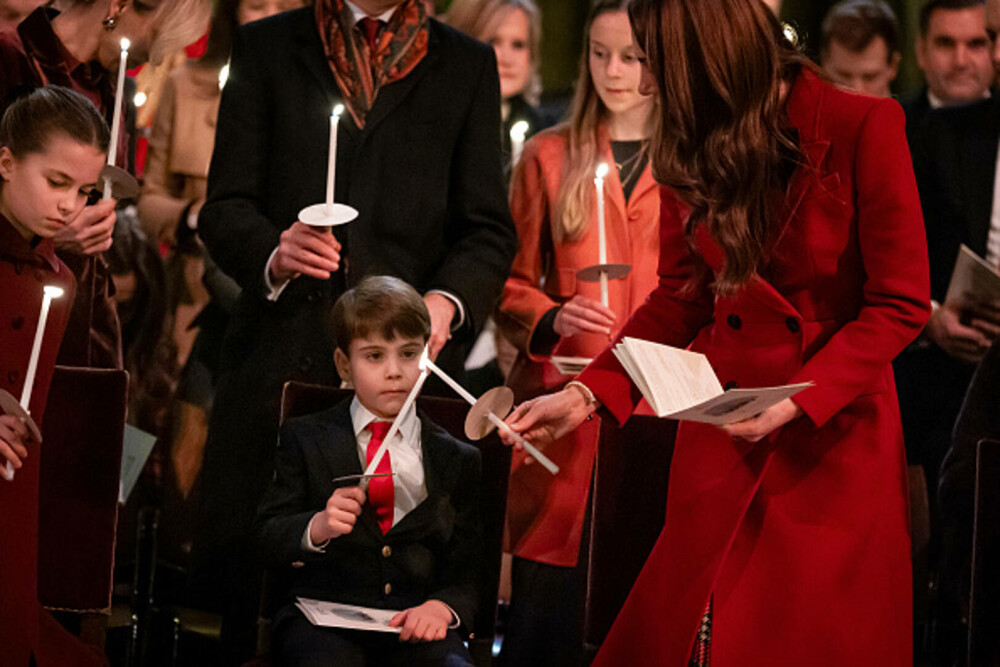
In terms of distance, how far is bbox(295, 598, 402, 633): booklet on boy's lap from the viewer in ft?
8.19

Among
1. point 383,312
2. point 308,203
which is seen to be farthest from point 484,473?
point 308,203

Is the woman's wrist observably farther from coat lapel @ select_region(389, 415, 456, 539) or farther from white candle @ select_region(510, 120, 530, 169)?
white candle @ select_region(510, 120, 530, 169)

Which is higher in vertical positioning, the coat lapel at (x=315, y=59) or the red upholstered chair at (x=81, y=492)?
the coat lapel at (x=315, y=59)

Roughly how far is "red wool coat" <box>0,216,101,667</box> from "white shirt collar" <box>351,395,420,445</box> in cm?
64

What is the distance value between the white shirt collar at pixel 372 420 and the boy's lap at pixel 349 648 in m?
0.43

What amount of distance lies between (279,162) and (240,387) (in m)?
0.55

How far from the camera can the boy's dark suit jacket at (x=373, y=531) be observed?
2.66 meters

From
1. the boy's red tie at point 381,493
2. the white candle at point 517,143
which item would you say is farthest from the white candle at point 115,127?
the white candle at point 517,143

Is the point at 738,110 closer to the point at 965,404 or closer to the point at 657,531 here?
the point at 657,531

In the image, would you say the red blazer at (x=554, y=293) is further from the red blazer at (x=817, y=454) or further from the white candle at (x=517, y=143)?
the red blazer at (x=817, y=454)

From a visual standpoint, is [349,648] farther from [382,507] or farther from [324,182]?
[324,182]

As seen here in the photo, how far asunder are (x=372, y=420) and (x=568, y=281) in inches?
44.2

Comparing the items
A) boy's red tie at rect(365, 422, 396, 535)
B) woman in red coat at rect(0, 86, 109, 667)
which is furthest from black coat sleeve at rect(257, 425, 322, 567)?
woman in red coat at rect(0, 86, 109, 667)

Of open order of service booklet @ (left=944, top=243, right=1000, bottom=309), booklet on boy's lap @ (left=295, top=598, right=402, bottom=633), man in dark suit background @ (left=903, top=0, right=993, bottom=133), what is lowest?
booklet on boy's lap @ (left=295, top=598, right=402, bottom=633)
